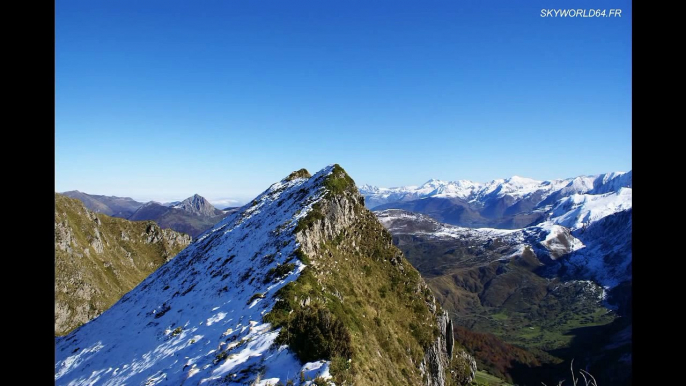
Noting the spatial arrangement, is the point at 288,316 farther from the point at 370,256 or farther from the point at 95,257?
the point at 95,257

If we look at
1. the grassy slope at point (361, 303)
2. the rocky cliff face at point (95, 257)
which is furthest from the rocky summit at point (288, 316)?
the rocky cliff face at point (95, 257)

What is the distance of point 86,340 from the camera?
40.0m

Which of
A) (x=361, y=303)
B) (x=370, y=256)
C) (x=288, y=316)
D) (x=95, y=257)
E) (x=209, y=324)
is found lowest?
(x=95, y=257)

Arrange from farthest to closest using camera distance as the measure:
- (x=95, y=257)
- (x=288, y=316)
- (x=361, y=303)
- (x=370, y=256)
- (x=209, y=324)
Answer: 1. (x=95, y=257)
2. (x=370, y=256)
3. (x=361, y=303)
4. (x=209, y=324)
5. (x=288, y=316)

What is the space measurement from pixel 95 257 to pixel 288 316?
13993 cm

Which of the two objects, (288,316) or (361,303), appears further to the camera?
(361,303)

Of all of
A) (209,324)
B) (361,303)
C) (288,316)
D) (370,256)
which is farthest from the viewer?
(370,256)

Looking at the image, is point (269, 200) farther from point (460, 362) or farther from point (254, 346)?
point (254, 346)

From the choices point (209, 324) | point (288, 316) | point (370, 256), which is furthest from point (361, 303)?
point (209, 324)

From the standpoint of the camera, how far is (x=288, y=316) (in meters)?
23.4

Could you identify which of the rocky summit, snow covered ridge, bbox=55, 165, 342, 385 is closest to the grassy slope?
the rocky summit

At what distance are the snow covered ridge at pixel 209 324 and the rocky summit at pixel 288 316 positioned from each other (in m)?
0.12
